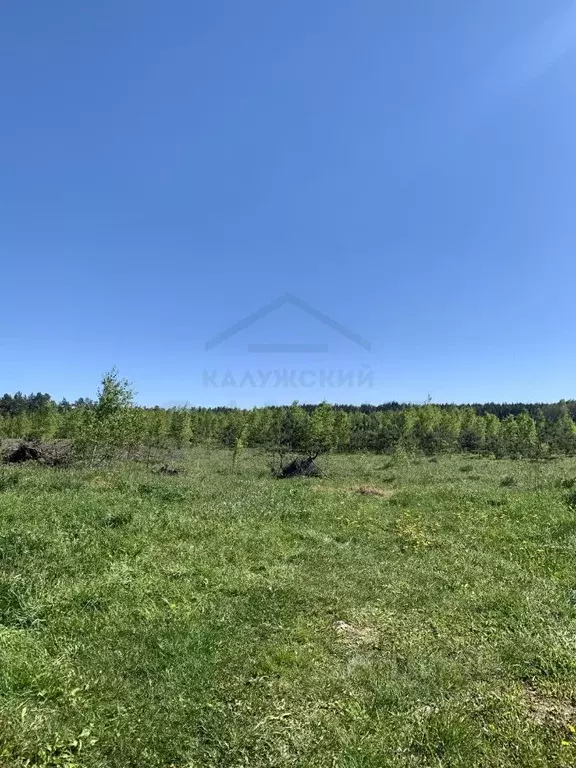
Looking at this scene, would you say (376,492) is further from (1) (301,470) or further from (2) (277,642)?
(2) (277,642)

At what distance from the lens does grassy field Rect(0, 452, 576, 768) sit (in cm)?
479

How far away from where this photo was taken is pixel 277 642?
692 centimetres

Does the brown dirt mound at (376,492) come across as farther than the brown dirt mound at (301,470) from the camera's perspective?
No

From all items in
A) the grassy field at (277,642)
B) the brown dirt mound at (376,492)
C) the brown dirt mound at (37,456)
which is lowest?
the grassy field at (277,642)

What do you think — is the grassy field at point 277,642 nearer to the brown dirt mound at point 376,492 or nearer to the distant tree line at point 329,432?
the brown dirt mound at point 376,492

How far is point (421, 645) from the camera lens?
702 cm

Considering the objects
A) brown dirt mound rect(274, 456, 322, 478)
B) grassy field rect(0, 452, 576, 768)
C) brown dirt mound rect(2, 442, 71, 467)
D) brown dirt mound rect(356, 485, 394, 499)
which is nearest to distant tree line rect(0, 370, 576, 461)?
brown dirt mound rect(2, 442, 71, 467)

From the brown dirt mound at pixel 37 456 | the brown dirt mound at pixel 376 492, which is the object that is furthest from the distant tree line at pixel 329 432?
the brown dirt mound at pixel 376 492

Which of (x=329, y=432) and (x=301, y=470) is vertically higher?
(x=329, y=432)

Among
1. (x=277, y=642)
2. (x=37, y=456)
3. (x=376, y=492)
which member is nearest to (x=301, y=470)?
(x=376, y=492)

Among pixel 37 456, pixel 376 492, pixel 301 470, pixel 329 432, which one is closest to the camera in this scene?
pixel 376 492

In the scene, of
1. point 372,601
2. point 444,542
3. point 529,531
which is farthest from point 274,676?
point 529,531

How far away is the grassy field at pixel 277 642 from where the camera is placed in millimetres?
4793

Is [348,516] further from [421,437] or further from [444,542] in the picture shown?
[421,437]
